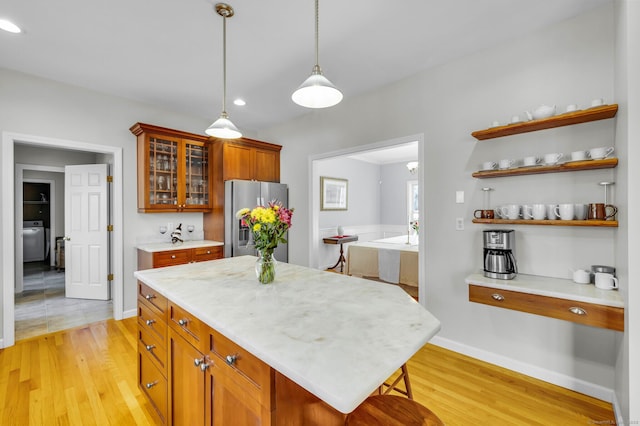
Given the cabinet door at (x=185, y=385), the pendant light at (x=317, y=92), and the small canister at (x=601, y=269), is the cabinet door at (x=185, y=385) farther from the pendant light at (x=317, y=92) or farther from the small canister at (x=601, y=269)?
the small canister at (x=601, y=269)

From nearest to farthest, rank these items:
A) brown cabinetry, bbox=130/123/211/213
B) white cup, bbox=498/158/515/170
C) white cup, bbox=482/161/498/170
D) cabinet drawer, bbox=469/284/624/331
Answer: cabinet drawer, bbox=469/284/624/331
white cup, bbox=498/158/515/170
white cup, bbox=482/161/498/170
brown cabinetry, bbox=130/123/211/213

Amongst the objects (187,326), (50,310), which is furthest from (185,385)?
(50,310)

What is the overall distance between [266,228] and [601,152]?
2.19 meters

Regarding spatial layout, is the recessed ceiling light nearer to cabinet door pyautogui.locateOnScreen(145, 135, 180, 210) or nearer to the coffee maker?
cabinet door pyautogui.locateOnScreen(145, 135, 180, 210)

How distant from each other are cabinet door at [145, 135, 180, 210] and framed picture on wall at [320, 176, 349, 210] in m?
3.09

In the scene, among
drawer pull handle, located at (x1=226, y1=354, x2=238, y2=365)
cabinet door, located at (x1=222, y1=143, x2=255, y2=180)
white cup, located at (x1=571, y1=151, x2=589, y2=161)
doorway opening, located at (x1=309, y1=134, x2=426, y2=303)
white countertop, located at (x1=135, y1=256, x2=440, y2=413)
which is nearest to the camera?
white countertop, located at (x1=135, y1=256, x2=440, y2=413)

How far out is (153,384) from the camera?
5.82 feet

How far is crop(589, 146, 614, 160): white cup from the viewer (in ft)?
6.18

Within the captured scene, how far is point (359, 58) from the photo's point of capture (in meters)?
2.70

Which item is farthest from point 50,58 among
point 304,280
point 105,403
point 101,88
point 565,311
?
point 565,311

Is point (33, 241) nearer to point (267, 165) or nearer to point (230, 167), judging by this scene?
point (230, 167)

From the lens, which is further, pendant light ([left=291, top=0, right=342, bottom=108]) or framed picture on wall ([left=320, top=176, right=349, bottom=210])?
framed picture on wall ([left=320, top=176, right=349, bottom=210])

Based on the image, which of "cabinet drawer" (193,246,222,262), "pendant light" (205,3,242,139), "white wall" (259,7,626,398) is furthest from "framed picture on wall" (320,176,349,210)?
"pendant light" (205,3,242,139)

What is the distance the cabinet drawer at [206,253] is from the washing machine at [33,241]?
6.03 metres
